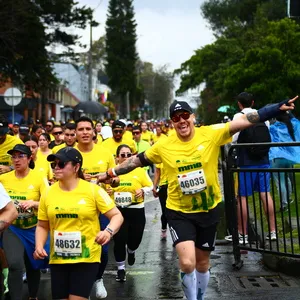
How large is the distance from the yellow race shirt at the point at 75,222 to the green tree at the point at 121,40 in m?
78.8

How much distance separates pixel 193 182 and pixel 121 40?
78.9 metres

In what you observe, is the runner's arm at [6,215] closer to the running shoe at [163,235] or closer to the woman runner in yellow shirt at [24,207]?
the woman runner in yellow shirt at [24,207]

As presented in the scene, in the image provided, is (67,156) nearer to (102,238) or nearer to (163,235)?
(102,238)

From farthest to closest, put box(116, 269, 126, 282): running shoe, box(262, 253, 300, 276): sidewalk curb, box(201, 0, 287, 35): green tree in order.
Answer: box(201, 0, 287, 35): green tree
box(116, 269, 126, 282): running shoe
box(262, 253, 300, 276): sidewalk curb

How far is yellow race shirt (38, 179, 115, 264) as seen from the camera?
558 centimetres

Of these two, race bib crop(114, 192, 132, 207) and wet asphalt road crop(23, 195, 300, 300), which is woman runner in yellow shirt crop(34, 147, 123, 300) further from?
race bib crop(114, 192, 132, 207)

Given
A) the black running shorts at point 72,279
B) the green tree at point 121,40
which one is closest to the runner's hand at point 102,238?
the black running shorts at point 72,279

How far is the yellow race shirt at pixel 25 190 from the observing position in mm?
6891

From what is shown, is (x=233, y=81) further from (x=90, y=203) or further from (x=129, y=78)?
(x=129, y=78)

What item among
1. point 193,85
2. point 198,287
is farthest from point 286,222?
point 193,85

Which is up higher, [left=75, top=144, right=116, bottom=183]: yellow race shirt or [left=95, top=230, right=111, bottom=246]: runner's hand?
[left=75, top=144, right=116, bottom=183]: yellow race shirt

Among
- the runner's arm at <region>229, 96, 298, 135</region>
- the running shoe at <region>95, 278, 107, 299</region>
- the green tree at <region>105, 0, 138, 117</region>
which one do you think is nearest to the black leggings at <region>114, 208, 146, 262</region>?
the running shoe at <region>95, 278, 107, 299</region>

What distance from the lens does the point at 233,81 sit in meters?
28.6

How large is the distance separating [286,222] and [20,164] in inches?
162
